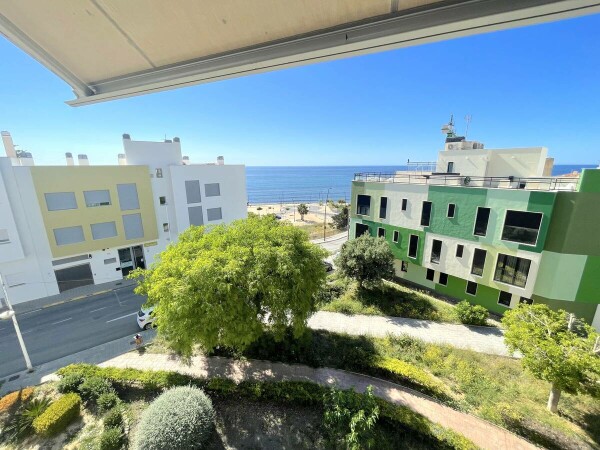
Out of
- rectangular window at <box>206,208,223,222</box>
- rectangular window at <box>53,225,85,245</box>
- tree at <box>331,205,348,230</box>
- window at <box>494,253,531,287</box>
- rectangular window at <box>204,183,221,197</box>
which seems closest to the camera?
window at <box>494,253,531,287</box>

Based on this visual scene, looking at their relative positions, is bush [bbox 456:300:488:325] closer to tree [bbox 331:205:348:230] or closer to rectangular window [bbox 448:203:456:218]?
rectangular window [bbox 448:203:456:218]

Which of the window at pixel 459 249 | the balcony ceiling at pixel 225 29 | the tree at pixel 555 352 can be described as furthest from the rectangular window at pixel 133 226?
the tree at pixel 555 352

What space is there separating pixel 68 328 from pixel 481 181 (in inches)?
1275

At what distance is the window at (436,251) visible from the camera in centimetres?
1986

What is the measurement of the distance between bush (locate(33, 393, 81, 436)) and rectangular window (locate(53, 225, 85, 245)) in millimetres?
16568

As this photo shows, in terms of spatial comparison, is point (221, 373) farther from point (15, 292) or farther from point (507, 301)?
point (15, 292)

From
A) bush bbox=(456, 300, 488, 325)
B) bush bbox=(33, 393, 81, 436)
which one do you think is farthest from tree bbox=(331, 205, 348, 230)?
bush bbox=(33, 393, 81, 436)

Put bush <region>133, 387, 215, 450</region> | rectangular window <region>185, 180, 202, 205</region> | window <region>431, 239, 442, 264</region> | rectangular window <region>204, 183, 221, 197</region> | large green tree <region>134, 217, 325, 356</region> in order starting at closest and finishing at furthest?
bush <region>133, 387, 215, 450</region>, large green tree <region>134, 217, 325, 356</region>, window <region>431, 239, 442, 264</region>, rectangular window <region>185, 180, 202, 205</region>, rectangular window <region>204, 183, 221, 197</region>

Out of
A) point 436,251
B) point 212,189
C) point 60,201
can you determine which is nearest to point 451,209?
point 436,251

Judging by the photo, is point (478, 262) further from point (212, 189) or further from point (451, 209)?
point (212, 189)

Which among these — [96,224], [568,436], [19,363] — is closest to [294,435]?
[568,436]

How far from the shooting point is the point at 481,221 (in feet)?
57.7

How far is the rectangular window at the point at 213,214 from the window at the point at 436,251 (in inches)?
882

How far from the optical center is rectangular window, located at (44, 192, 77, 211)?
69.2 feet
